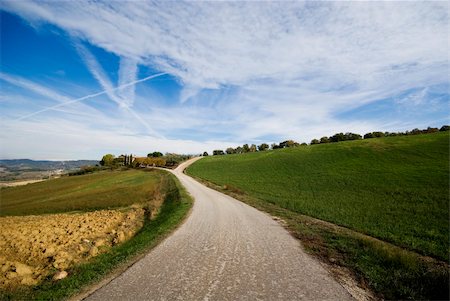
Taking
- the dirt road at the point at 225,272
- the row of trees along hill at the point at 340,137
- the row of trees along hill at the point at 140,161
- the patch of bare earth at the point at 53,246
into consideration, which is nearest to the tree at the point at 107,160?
the row of trees along hill at the point at 140,161

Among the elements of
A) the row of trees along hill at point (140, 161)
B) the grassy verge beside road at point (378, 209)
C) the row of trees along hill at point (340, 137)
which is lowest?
the grassy verge beside road at point (378, 209)

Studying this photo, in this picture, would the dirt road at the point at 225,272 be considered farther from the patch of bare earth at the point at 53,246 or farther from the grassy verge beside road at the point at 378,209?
the patch of bare earth at the point at 53,246

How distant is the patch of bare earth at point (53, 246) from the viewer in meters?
9.63

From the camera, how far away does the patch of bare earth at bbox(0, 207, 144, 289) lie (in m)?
9.63

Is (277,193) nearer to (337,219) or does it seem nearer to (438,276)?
(337,219)

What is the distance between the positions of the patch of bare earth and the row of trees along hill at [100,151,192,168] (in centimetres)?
7741

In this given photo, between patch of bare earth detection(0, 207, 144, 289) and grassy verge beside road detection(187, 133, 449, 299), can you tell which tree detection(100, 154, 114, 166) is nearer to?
grassy verge beside road detection(187, 133, 449, 299)

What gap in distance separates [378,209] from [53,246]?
2271 cm

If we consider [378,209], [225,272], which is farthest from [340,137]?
[225,272]

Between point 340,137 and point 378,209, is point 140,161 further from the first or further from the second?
point 378,209

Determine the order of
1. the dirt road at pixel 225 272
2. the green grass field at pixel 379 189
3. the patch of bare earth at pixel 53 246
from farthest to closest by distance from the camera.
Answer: the green grass field at pixel 379 189 < the patch of bare earth at pixel 53 246 < the dirt road at pixel 225 272

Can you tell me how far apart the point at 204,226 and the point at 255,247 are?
15.6 feet

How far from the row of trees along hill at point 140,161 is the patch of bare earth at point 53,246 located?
7741 centimetres

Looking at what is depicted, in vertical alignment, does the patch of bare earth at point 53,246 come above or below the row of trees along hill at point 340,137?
below
